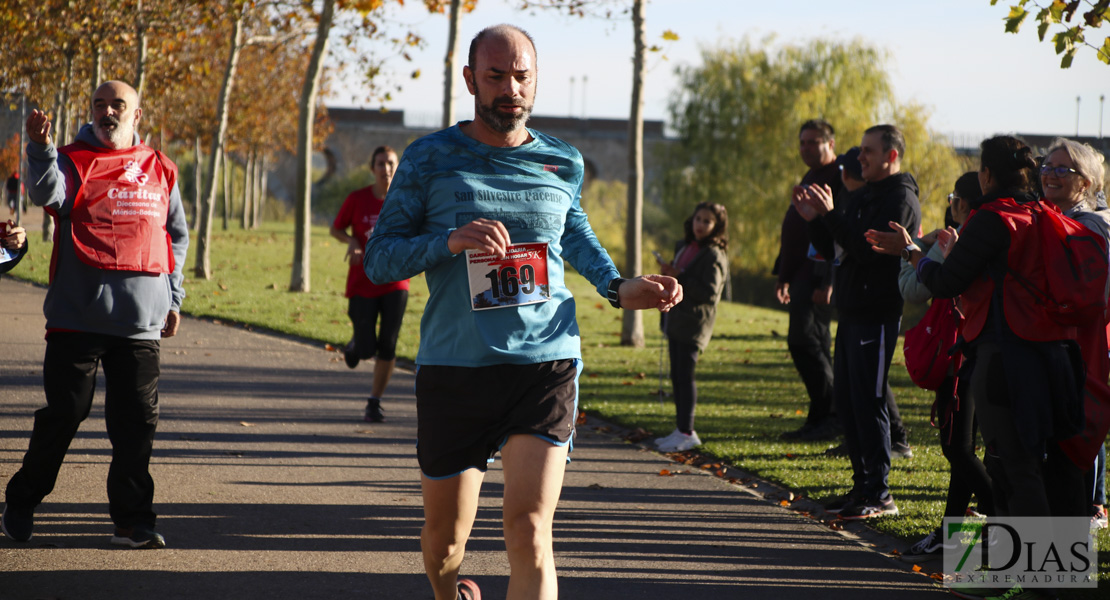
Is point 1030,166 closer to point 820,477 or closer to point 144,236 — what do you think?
point 820,477

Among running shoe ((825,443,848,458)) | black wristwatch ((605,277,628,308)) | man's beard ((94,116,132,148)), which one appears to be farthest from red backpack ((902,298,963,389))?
man's beard ((94,116,132,148))

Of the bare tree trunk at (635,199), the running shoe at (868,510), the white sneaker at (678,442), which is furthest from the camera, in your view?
the bare tree trunk at (635,199)

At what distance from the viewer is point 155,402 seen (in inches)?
214

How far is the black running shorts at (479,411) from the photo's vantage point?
3596 mm

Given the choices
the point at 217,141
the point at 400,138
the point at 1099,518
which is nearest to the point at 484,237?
the point at 1099,518

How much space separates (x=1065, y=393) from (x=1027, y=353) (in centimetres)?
24

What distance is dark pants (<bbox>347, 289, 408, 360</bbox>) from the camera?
875cm

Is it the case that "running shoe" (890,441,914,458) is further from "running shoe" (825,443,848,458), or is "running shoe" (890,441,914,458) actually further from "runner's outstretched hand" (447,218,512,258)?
"runner's outstretched hand" (447,218,512,258)

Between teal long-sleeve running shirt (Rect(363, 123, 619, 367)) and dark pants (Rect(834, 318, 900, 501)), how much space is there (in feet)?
10.4

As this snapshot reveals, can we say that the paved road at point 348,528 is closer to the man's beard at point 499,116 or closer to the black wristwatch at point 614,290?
the black wristwatch at point 614,290

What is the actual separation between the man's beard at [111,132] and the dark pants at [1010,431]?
4274mm

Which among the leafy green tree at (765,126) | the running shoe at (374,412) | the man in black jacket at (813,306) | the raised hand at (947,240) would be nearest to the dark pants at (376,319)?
the running shoe at (374,412)

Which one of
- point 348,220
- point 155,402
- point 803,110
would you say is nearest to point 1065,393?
point 155,402

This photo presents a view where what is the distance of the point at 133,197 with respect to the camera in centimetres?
531
